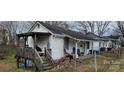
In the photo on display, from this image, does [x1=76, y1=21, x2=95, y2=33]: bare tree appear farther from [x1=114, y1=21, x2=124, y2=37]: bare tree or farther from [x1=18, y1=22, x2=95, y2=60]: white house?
[x1=114, y1=21, x2=124, y2=37]: bare tree

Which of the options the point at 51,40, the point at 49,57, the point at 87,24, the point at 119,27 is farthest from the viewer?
the point at 119,27

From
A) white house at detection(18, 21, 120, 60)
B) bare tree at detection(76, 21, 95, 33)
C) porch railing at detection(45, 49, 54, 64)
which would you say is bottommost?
porch railing at detection(45, 49, 54, 64)

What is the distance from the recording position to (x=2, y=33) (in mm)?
18922

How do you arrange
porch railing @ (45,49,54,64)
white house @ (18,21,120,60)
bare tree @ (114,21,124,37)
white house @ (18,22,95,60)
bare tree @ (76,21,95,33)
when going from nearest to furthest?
1. porch railing @ (45,49,54,64)
2. white house @ (18,21,120,60)
3. white house @ (18,22,95,60)
4. bare tree @ (76,21,95,33)
5. bare tree @ (114,21,124,37)

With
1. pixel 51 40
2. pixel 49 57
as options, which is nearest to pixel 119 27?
pixel 51 40

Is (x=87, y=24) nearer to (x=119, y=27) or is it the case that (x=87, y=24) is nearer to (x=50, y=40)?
(x=50, y=40)

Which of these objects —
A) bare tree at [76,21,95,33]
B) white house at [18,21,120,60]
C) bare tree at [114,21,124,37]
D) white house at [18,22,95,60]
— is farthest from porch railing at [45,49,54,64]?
bare tree at [114,21,124,37]

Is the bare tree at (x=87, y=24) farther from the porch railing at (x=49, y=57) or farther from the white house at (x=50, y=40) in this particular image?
the porch railing at (x=49, y=57)

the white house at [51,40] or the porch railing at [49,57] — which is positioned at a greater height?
the white house at [51,40]

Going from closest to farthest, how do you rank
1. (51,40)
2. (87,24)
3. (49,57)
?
(49,57) < (51,40) < (87,24)

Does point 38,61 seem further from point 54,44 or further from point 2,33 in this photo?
point 2,33

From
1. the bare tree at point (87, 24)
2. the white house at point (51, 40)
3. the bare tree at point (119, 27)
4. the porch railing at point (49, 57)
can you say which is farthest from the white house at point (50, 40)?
the bare tree at point (119, 27)

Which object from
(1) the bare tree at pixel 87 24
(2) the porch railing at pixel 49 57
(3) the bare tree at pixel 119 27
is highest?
(3) the bare tree at pixel 119 27
